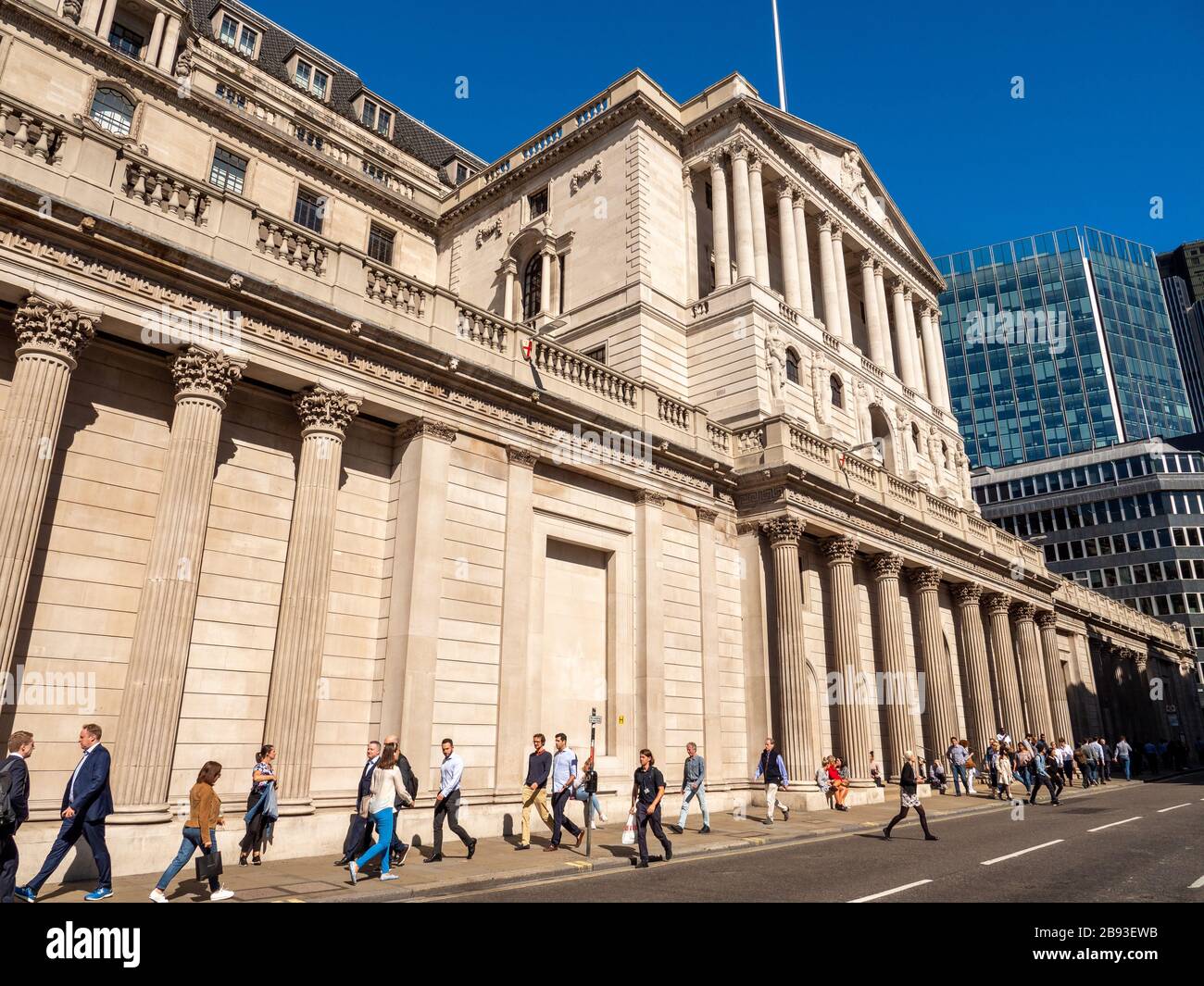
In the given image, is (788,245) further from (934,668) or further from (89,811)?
(89,811)

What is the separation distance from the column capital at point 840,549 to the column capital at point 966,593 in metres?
10.9

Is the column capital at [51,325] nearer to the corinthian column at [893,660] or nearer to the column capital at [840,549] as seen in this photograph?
the column capital at [840,549]

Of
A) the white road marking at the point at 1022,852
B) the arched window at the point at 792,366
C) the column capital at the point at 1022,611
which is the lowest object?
the white road marking at the point at 1022,852

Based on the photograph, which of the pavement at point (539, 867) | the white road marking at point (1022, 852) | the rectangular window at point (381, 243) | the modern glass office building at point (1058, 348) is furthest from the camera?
the modern glass office building at point (1058, 348)

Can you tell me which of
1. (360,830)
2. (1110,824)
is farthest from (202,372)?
(1110,824)

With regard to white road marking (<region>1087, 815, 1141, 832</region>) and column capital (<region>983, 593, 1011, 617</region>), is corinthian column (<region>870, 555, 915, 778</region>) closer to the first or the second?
white road marking (<region>1087, 815, 1141, 832</region>)

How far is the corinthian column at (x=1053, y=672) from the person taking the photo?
39719mm

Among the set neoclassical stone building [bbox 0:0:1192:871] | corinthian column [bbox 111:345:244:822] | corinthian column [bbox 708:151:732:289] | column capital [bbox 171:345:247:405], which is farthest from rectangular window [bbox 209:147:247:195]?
corinthian column [bbox 708:151:732:289]

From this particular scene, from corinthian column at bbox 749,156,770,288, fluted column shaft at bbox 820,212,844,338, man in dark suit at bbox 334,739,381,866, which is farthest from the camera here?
fluted column shaft at bbox 820,212,844,338

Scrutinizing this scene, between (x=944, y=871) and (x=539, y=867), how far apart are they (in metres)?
6.03

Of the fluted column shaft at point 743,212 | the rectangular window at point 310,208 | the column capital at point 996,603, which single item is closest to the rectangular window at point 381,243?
the rectangular window at point 310,208

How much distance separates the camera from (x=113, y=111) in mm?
24875

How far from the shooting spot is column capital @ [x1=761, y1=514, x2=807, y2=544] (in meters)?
24.1

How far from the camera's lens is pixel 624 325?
96.2ft
